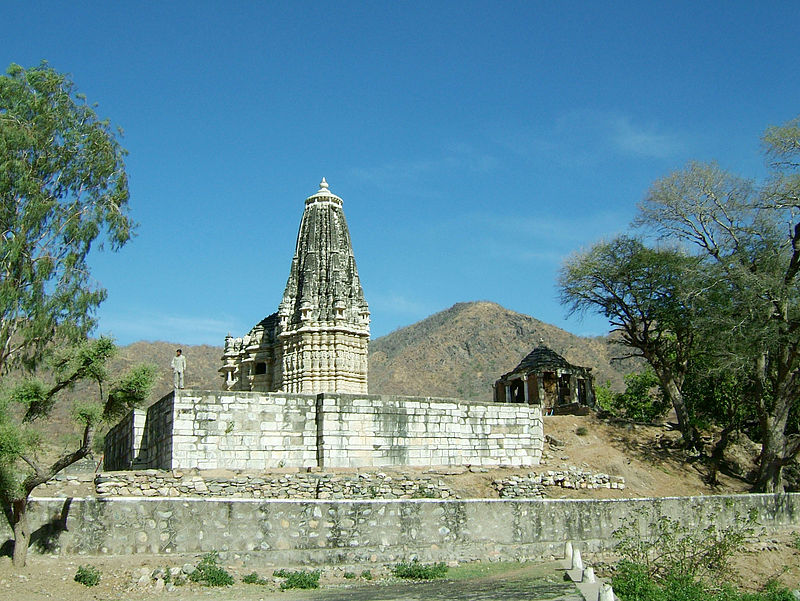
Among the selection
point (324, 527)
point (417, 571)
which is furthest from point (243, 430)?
point (417, 571)

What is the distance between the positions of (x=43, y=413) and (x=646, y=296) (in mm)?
20234

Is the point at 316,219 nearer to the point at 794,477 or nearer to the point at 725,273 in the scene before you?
the point at 725,273

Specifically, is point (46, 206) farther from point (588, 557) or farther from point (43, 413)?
point (588, 557)

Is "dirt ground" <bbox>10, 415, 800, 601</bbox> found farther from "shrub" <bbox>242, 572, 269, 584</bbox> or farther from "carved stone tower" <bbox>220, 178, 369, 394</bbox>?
"carved stone tower" <bbox>220, 178, 369, 394</bbox>

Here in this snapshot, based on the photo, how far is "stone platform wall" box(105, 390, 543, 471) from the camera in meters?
18.4

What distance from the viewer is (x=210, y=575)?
39.7ft

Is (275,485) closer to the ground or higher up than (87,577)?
higher up

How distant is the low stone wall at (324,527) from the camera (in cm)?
1265

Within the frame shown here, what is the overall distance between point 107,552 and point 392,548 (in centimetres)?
469

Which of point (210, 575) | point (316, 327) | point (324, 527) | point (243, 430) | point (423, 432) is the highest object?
point (316, 327)

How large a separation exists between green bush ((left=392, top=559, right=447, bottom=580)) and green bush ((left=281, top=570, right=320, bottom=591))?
147cm

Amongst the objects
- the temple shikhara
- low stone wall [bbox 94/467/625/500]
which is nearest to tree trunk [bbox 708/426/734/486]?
the temple shikhara

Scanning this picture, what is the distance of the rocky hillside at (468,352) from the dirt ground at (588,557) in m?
39.5

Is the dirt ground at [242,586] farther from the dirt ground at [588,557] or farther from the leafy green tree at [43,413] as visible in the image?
the leafy green tree at [43,413]
